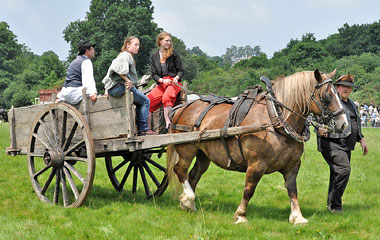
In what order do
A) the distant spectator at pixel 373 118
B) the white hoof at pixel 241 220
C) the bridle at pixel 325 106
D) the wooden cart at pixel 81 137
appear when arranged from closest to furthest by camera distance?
the bridle at pixel 325 106 < the white hoof at pixel 241 220 < the wooden cart at pixel 81 137 < the distant spectator at pixel 373 118

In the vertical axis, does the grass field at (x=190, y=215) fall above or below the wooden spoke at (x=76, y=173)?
below

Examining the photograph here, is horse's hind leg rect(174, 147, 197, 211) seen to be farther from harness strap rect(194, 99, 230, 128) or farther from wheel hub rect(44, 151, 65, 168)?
wheel hub rect(44, 151, 65, 168)

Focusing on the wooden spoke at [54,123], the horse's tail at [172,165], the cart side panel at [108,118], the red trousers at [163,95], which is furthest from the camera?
the red trousers at [163,95]

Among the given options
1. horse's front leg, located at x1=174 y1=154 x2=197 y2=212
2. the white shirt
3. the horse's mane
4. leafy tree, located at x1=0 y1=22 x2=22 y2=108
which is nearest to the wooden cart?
the white shirt

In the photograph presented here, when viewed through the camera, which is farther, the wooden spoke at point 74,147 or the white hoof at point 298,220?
the wooden spoke at point 74,147

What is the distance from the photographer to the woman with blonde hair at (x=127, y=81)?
6684mm

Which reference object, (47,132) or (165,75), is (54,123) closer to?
(47,132)

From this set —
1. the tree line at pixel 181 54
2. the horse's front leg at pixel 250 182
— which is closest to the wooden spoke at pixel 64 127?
the horse's front leg at pixel 250 182

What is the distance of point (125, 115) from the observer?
6.72m

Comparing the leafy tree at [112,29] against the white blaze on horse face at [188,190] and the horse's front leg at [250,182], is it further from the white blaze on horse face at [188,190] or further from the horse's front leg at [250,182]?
the horse's front leg at [250,182]

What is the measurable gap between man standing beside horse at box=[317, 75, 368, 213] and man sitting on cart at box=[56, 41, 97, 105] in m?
3.68

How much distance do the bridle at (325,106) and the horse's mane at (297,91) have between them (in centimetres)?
7

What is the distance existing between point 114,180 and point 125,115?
235cm

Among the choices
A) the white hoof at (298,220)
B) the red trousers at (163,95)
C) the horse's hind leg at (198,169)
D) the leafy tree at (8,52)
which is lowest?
the white hoof at (298,220)
